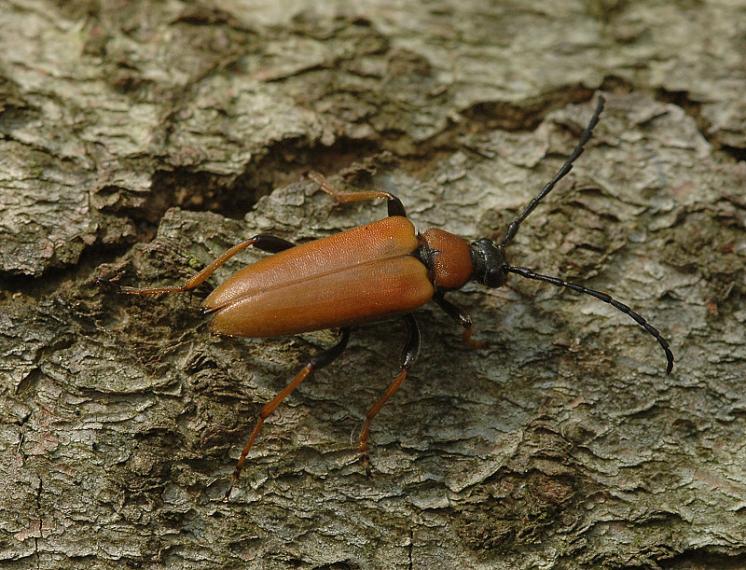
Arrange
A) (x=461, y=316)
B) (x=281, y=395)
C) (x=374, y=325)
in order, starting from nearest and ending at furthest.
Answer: (x=281, y=395) → (x=461, y=316) → (x=374, y=325)

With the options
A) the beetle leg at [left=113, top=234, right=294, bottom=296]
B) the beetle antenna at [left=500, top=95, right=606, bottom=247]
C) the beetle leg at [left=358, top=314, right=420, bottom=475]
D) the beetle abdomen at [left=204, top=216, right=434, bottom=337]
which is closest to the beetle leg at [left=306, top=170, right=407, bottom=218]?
the beetle abdomen at [left=204, top=216, right=434, bottom=337]

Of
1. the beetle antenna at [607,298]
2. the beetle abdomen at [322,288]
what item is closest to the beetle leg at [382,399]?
the beetle abdomen at [322,288]

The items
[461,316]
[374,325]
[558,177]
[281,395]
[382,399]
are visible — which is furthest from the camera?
[558,177]

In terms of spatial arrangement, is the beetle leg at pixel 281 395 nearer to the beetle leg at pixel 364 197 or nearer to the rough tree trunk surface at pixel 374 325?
the rough tree trunk surface at pixel 374 325

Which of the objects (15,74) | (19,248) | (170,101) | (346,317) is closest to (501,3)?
(170,101)

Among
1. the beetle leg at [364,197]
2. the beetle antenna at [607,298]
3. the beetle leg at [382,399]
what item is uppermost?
the beetle leg at [364,197]

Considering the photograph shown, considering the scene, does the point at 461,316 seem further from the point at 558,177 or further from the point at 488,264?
the point at 558,177

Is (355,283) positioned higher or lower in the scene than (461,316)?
higher

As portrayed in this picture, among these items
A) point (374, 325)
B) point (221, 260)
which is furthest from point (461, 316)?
point (221, 260)
